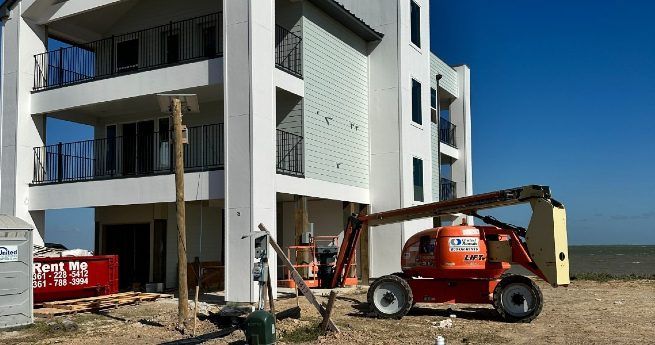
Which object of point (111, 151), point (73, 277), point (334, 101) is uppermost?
point (334, 101)

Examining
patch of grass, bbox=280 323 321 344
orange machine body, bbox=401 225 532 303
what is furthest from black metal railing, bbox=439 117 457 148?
patch of grass, bbox=280 323 321 344

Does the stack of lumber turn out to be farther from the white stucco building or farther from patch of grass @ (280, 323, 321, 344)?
patch of grass @ (280, 323, 321, 344)

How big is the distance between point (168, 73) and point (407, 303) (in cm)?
992

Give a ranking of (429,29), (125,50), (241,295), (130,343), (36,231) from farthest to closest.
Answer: (429,29) → (125,50) → (36,231) → (241,295) → (130,343)

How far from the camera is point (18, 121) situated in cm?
2298

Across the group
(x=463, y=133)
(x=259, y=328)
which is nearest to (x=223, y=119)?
(x=259, y=328)

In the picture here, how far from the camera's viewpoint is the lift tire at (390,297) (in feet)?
53.2

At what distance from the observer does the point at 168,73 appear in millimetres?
20438

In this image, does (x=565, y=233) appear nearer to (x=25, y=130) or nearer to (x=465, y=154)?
(x=25, y=130)

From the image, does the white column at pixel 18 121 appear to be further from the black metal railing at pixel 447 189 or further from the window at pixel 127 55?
the black metal railing at pixel 447 189

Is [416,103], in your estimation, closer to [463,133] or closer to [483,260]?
[463,133]

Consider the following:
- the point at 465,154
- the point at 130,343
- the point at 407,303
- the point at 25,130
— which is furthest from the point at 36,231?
the point at 465,154

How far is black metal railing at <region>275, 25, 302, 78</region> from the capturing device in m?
22.1

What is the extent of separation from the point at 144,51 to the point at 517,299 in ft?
51.5
